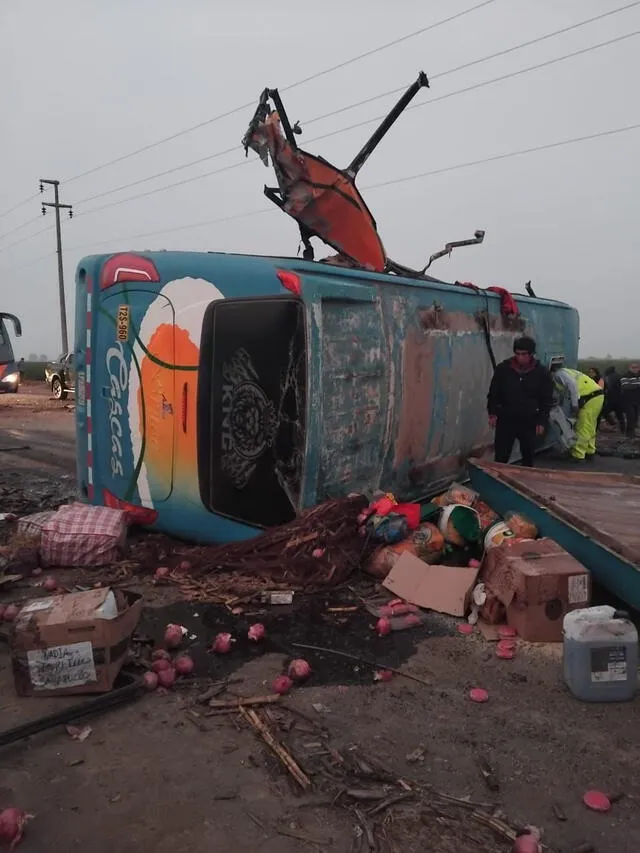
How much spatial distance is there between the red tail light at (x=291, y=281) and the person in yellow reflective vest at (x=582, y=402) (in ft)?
21.2

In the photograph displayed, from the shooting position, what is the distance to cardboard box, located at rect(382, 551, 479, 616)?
Answer: 14.4ft

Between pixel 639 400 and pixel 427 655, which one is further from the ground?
pixel 639 400

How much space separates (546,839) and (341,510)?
2953 millimetres

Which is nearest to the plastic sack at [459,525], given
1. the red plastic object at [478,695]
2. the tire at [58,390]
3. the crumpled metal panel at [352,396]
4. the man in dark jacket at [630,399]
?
the crumpled metal panel at [352,396]

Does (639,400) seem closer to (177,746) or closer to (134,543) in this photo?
(134,543)

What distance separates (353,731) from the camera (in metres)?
3.03

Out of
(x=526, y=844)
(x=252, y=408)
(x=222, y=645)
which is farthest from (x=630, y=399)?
(x=526, y=844)

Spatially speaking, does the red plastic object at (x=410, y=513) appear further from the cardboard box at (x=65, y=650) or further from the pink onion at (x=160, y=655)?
the cardboard box at (x=65, y=650)

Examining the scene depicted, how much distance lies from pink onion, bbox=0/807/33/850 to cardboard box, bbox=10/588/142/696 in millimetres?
896

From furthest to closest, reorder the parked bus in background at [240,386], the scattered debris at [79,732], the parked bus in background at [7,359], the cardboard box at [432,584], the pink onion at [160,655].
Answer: the parked bus in background at [7,359] → the parked bus in background at [240,386] → the cardboard box at [432,584] → the pink onion at [160,655] → the scattered debris at [79,732]

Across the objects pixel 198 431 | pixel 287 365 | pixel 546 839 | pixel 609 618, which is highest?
pixel 287 365

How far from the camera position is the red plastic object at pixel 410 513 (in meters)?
5.28

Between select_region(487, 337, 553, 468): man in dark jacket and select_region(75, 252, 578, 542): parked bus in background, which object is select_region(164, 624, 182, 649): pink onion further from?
select_region(487, 337, 553, 468): man in dark jacket

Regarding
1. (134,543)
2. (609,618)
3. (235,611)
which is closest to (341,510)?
(235,611)
